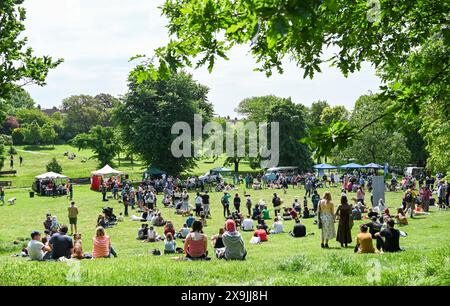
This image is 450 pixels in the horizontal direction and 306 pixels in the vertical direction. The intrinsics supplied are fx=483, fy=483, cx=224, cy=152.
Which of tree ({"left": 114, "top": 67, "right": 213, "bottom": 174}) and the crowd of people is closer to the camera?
the crowd of people

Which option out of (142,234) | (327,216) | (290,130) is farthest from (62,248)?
(290,130)

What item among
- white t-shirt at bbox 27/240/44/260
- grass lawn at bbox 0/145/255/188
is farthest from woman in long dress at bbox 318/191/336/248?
grass lawn at bbox 0/145/255/188

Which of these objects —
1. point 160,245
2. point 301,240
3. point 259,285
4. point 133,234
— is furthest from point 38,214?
point 259,285

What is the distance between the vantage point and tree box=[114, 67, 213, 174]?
5428cm

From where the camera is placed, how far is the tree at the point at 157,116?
5428 cm

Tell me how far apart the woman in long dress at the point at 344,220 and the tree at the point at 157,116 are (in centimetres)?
4088

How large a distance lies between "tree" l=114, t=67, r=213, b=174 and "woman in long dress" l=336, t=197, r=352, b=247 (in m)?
40.9

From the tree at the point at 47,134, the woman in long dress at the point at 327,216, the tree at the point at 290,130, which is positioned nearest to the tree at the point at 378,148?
the tree at the point at 290,130

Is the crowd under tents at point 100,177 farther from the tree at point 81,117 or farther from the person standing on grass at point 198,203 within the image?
the tree at point 81,117

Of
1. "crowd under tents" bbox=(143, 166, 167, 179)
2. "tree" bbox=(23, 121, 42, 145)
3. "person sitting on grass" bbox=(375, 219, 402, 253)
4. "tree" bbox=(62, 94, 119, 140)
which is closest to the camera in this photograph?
"person sitting on grass" bbox=(375, 219, 402, 253)

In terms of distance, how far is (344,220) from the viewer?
46.3ft

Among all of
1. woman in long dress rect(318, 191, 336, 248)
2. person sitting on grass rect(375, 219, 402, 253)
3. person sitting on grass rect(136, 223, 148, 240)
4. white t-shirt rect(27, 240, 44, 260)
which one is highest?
woman in long dress rect(318, 191, 336, 248)

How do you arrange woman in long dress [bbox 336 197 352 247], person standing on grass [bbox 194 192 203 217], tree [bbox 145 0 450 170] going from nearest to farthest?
tree [bbox 145 0 450 170] → woman in long dress [bbox 336 197 352 247] → person standing on grass [bbox 194 192 203 217]

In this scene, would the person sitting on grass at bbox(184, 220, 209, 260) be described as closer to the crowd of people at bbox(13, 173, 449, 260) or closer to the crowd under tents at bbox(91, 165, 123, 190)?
the crowd of people at bbox(13, 173, 449, 260)
